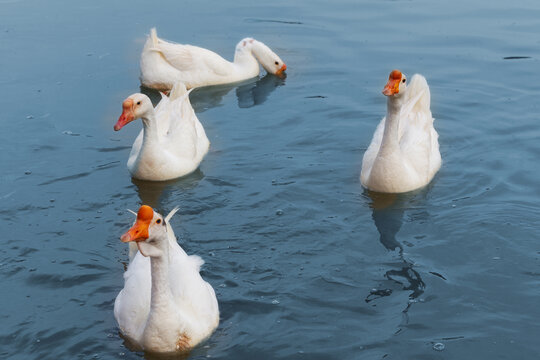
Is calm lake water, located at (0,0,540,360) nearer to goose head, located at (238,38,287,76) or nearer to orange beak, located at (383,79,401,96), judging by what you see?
goose head, located at (238,38,287,76)

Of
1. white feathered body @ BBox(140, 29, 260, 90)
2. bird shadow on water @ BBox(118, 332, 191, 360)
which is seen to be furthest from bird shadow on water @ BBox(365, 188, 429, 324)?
white feathered body @ BBox(140, 29, 260, 90)

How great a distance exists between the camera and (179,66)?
1457cm

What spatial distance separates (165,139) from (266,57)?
421 centimetres

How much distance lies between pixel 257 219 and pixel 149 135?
2.08 meters

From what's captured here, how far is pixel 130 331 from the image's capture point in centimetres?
756

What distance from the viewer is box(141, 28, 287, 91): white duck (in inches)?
564

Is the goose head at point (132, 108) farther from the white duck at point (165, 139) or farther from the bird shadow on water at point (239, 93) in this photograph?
the bird shadow on water at point (239, 93)

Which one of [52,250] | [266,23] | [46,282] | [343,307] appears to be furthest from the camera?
[266,23]

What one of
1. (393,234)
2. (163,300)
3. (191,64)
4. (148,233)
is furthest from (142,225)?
(191,64)

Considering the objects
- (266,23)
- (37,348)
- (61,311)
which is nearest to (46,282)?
(61,311)

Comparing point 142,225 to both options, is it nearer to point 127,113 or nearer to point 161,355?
point 161,355

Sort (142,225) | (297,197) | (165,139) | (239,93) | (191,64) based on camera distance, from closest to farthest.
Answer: (142,225) < (297,197) < (165,139) < (191,64) < (239,93)

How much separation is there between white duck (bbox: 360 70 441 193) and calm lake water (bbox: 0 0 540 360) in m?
0.22

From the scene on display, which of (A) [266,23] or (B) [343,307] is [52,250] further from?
(A) [266,23]
